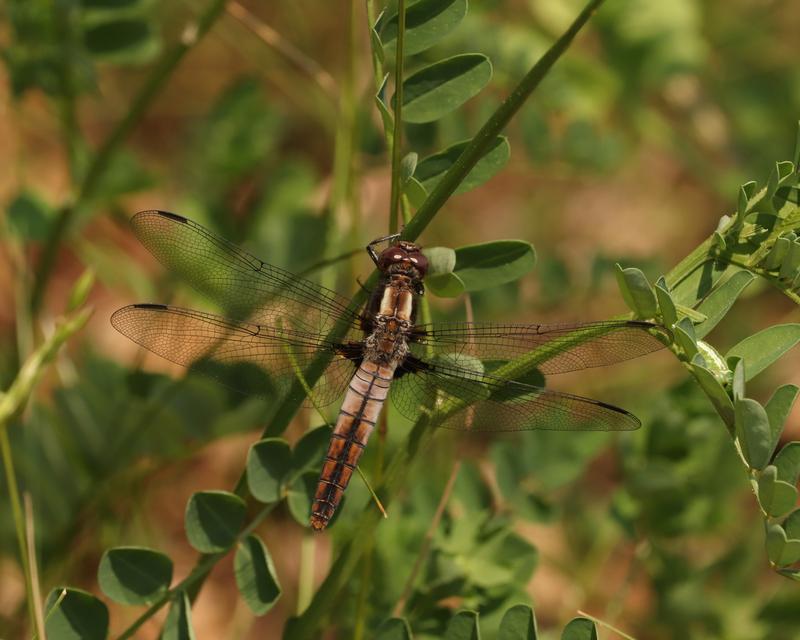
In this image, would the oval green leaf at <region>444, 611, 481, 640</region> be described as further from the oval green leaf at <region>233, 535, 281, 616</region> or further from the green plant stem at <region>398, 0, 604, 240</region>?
the green plant stem at <region>398, 0, 604, 240</region>

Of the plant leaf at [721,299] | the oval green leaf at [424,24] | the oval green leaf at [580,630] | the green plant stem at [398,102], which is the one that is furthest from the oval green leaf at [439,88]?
the oval green leaf at [580,630]

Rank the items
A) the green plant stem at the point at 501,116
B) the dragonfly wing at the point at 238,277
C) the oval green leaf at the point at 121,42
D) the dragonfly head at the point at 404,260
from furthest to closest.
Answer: the oval green leaf at the point at 121,42 < the dragonfly wing at the point at 238,277 < the dragonfly head at the point at 404,260 < the green plant stem at the point at 501,116

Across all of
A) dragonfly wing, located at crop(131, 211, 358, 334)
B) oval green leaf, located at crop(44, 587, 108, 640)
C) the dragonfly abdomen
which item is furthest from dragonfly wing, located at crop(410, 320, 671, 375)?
oval green leaf, located at crop(44, 587, 108, 640)

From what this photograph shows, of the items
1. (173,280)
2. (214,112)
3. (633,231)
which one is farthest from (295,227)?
(633,231)

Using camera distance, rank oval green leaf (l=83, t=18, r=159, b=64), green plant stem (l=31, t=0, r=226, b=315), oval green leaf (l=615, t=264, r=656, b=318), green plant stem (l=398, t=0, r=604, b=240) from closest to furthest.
→ green plant stem (l=398, t=0, r=604, b=240), oval green leaf (l=615, t=264, r=656, b=318), green plant stem (l=31, t=0, r=226, b=315), oval green leaf (l=83, t=18, r=159, b=64)

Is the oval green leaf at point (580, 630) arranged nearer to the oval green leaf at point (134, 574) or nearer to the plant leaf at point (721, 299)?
the plant leaf at point (721, 299)

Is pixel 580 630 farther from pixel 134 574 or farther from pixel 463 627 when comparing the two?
pixel 134 574
